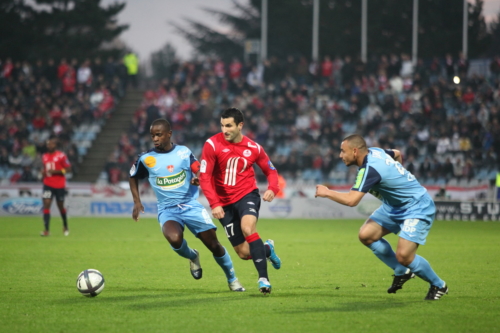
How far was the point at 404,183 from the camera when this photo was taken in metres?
7.91

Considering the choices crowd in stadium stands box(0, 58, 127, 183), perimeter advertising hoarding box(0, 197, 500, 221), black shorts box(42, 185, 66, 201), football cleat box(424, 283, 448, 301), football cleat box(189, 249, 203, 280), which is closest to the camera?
football cleat box(424, 283, 448, 301)

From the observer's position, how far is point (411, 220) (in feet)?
25.9

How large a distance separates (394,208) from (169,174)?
3018 mm

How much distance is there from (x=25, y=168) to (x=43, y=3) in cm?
2766

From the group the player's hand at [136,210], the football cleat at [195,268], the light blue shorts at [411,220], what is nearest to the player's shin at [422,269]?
the light blue shorts at [411,220]

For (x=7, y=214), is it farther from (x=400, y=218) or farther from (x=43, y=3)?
(x=43, y=3)

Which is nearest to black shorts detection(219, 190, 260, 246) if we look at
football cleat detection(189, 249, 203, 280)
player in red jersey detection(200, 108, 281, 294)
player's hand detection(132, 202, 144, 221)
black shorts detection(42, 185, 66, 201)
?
player in red jersey detection(200, 108, 281, 294)

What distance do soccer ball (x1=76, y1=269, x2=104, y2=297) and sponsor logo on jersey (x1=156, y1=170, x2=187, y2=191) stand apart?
4.92ft

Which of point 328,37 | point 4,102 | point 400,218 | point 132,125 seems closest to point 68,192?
point 132,125

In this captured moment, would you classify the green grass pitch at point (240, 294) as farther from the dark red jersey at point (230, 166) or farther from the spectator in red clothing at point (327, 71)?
the spectator in red clothing at point (327, 71)

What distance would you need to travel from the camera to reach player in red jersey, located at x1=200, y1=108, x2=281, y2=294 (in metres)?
8.45

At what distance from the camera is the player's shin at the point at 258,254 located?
326 inches

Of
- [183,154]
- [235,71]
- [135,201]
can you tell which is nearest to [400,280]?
[183,154]

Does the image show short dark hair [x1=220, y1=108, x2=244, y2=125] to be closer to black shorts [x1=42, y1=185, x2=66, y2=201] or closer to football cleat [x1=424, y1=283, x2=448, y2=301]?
football cleat [x1=424, y1=283, x2=448, y2=301]
